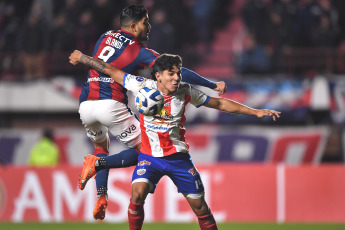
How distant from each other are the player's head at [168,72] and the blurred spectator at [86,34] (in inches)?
347

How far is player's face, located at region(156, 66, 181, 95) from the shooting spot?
259 inches

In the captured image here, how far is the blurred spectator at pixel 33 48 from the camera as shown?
15406 millimetres

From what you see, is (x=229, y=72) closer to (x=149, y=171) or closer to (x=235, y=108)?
(x=235, y=108)

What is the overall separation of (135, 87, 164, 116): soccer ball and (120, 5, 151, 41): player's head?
74cm

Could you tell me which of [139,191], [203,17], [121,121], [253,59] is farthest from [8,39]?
[139,191]

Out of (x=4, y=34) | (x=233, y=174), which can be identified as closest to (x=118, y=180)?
(x=233, y=174)

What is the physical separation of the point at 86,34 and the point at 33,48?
1.24 m

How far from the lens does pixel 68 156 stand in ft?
51.4

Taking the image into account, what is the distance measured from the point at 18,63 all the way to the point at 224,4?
5.15m

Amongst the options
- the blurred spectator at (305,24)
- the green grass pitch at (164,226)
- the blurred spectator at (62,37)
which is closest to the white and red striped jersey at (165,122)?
the green grass pitch at (164,226)

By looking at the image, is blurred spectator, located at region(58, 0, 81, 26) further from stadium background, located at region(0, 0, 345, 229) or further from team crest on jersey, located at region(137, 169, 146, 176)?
team crest on jersey, located at region(137, 169, 146, 176)

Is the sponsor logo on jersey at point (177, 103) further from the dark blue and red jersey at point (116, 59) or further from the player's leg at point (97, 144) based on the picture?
the player's leg at point (97, 144)

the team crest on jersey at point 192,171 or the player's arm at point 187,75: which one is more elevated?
the player's arm at point 187,75

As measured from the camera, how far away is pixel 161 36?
14.7 meters
